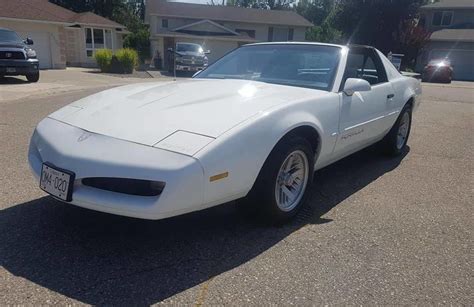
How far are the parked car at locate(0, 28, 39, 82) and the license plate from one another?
40.4 feet

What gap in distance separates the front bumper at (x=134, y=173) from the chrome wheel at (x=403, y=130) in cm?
395

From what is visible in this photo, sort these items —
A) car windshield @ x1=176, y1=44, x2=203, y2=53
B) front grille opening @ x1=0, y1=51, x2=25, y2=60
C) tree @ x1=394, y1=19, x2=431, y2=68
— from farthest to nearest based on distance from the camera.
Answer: tree @ x1=394, y1=19, x2=431, y2=68
car windshield @ x1=176, y1=44, x2=203, y2=53
front grille opening @ x1=0, y1=51, x2=25, y2=60

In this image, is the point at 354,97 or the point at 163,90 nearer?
the point at 163,90

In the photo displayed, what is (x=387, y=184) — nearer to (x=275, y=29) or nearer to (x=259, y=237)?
(x=259, y=237)

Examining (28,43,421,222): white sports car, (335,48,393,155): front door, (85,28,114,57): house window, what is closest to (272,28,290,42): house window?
(85,28,114,57): house window

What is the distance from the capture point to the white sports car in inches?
93.7

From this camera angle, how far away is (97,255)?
2.63 metres

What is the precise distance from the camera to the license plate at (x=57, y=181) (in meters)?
2.44

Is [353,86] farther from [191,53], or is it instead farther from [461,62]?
[461,62]

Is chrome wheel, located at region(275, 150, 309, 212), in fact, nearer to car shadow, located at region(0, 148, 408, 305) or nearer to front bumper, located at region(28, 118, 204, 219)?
car shadow, located at region(0, 148, 408, 305)

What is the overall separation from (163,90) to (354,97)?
1875 millimetres

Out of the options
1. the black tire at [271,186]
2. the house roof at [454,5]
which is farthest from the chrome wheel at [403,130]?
the house roof at [454,5]

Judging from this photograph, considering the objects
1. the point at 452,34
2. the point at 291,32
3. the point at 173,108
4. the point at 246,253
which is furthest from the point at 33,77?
the point at 452,34

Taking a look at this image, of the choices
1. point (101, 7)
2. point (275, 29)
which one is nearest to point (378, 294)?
point (275, 29)
